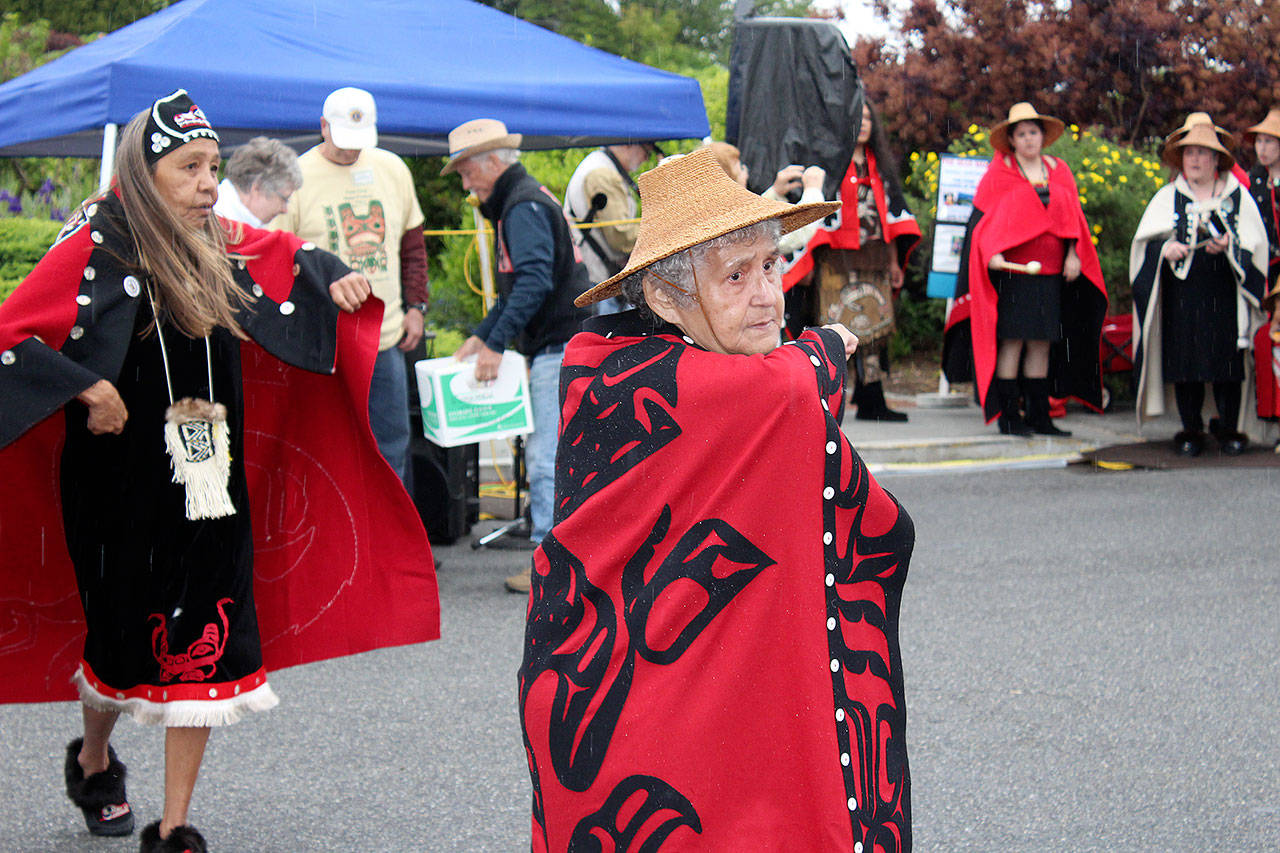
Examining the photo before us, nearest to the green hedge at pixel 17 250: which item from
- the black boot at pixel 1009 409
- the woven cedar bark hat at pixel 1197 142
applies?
the black boot at pixel 1009 409

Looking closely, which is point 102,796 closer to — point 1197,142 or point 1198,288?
point 1197,142

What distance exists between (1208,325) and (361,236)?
18.4ft

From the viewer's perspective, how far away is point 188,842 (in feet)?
11.5

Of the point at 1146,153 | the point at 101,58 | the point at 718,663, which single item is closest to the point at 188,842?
the point at 718,663

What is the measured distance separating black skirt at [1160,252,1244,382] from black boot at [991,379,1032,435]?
119 cm

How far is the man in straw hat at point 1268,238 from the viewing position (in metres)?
9.09

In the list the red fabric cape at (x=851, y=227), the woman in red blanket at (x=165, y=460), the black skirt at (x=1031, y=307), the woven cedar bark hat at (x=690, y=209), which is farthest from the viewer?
the red fabric cape at (x=851, y=227)

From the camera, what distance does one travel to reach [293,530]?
4.02m

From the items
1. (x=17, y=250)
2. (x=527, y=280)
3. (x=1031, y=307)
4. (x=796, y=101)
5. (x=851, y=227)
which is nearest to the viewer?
(x=527, y=280)

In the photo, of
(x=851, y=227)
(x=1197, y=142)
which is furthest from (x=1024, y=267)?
(x=1197, y=142)

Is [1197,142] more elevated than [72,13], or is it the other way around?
[72,13]

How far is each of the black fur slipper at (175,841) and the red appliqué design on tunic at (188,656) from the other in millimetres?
373

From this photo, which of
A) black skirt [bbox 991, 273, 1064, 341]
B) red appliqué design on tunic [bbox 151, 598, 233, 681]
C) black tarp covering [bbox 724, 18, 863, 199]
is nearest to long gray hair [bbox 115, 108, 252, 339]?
red appliqué design on tunic [bbox 151, 598, 233, 681]

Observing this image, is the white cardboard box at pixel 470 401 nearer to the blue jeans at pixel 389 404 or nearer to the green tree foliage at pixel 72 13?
the blue jeans at pixel 389 404
